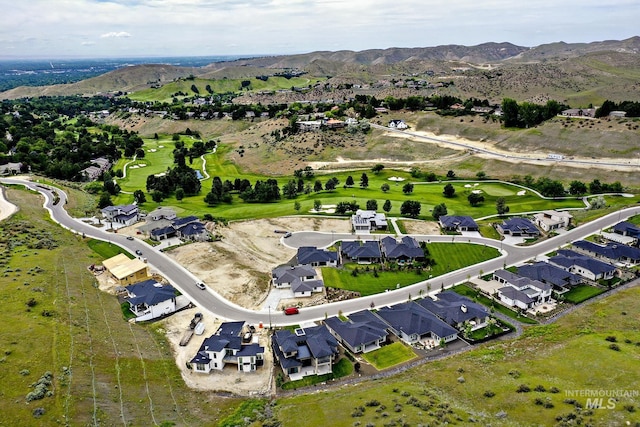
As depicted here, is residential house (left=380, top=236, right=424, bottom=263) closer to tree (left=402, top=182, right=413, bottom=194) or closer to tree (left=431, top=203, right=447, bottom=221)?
tree (left=431, top=203, right=447, bottom=221)

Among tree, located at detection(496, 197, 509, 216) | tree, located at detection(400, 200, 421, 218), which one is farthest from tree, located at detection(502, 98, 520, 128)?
tree, located at detection(400, 200, 421, 218)

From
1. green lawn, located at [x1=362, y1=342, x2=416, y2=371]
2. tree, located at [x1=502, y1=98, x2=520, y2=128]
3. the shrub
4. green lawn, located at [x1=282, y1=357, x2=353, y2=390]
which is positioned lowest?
green lawn, located at [x1=282, y1=357, x2=353, y2=390]

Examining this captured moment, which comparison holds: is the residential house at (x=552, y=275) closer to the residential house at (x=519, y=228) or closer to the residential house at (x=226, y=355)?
the residential house at (x=519, y=228)

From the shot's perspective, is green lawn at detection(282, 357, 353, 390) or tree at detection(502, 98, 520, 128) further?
tree at detection(502, 98, 520, 128)

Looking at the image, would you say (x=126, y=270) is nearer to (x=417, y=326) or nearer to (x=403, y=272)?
(x=403, y=272)

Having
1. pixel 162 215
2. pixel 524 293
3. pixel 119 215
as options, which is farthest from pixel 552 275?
pixel 119 215

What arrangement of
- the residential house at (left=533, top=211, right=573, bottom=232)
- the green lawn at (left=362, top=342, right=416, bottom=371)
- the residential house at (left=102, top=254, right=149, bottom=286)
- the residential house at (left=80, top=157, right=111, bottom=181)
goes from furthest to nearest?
1. the residential house at (left=80, top=157, right=111, bottom=181)
2. the residential house at (left=533, top=211, right=573, bottom=232)
3. the residential house at (left=102, top=254, right=149, bottom=286)
4. the green lawn at (left=362, top=342, right=416, bottom=371)

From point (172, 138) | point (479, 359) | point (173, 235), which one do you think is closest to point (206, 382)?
point (479, 359)
